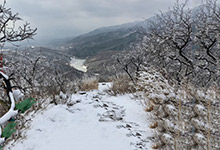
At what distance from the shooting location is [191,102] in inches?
86.8

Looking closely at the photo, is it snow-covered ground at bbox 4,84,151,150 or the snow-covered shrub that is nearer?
the snow-covered shrub

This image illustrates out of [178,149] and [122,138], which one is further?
[122,138]

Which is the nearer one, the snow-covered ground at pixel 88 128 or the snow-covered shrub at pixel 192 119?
the snow-covered shrub at pixel 192 119

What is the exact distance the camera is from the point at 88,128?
190 inches

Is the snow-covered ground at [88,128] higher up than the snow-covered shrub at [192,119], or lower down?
lower down

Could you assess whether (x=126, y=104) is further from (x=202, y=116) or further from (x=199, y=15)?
(x=199, y=15)

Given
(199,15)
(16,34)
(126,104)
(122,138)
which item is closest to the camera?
(16,34)

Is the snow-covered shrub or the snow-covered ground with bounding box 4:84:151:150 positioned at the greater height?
the snow-covered shrub

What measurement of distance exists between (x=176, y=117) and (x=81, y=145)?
2203mm

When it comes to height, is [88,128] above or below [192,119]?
below

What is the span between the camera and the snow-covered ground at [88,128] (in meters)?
3.96

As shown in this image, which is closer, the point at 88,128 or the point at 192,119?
the point at 192,119

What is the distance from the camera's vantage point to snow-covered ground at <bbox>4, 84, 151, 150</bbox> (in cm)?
396

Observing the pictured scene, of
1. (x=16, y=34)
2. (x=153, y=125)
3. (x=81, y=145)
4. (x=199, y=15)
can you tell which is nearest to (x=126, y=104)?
(x=153, y=125)
